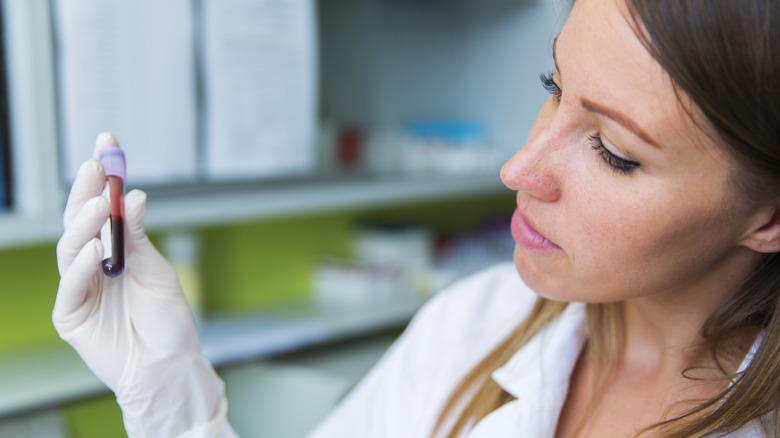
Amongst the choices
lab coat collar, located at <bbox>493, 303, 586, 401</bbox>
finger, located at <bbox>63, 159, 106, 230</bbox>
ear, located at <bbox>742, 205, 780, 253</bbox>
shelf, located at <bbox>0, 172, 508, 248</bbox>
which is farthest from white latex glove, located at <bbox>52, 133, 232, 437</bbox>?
ear, located at <bbox>742, 205, 780, 253</bbox>

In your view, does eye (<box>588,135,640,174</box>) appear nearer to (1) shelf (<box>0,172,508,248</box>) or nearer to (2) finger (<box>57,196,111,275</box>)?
(2) finger (<box>57,196,111,275</box>)

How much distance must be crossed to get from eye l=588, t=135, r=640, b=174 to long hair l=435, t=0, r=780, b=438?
7cm

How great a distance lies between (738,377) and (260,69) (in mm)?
935

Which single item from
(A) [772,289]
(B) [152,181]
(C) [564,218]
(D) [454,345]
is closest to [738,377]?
(A) [772,289]

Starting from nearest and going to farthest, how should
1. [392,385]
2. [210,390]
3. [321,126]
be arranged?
[210,390], [392,385], [321,126]

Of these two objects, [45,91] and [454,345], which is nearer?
[454,345]

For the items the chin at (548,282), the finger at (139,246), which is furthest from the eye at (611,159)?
the finger at (139,246)

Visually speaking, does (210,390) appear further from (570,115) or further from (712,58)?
(712,58)

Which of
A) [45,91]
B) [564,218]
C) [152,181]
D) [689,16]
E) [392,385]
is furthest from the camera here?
[152,181]

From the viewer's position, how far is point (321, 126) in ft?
4.71

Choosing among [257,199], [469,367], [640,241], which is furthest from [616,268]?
[257,199]

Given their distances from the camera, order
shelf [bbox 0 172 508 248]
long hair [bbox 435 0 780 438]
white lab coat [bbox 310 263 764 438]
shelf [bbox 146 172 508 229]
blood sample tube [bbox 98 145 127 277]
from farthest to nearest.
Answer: shelf [bbox 146 172 508 229] < shelf [bbox 0 172 508 248] < white lab coat [bbox 310 263 764 438] < blood sample tube [bbox 98 145 127 277] < long hair [bbox 435 0 780 438]

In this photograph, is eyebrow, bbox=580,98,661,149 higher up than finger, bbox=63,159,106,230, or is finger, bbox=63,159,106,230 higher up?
eyebrow, bbox=580,98,661,149

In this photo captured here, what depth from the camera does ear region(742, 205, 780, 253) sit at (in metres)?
0.63
